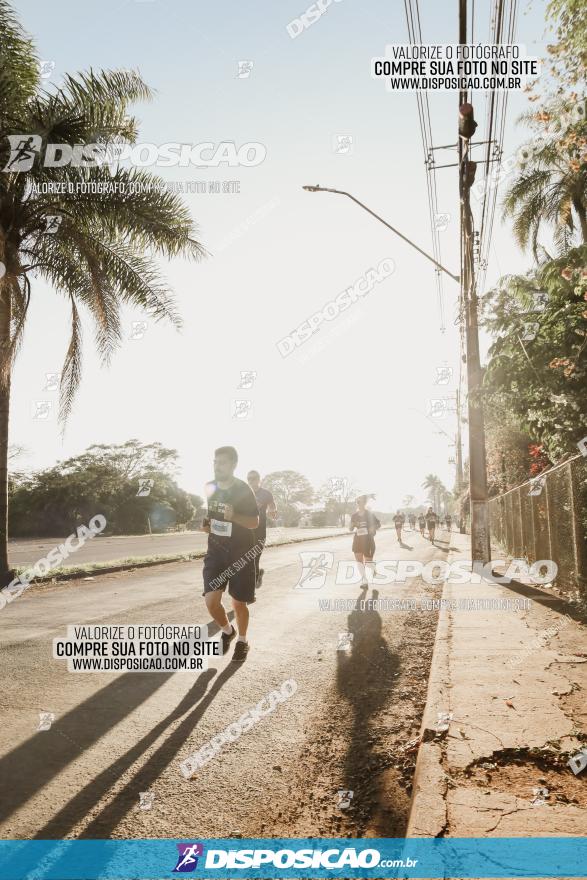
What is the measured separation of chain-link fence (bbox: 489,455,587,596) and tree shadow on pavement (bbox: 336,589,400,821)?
2853mm

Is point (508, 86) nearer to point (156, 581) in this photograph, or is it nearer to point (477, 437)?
point (477, 437)

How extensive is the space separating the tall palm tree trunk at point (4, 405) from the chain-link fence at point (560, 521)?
9.49 meters

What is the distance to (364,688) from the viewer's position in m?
4.48

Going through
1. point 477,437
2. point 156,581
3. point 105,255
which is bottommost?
point 156,581

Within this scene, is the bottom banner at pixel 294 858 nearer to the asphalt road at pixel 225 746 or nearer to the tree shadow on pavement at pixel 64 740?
the asphalt road at pixel 225 746

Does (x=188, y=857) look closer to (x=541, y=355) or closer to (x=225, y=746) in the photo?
(x=225, y=746)

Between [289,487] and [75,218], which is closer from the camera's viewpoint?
[75,218]

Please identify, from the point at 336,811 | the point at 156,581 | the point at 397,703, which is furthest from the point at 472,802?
the point at 156,581

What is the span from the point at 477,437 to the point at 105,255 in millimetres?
8995

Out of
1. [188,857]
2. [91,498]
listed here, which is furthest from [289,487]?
[188,857]

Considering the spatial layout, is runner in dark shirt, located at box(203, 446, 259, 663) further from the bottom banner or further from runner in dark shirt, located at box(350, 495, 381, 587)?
runner in dark shirt, located at box(350, 495, 381, 587)

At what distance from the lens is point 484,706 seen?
3.81 meters

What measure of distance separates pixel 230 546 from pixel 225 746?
2.15 metres

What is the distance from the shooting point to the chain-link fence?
7.07 meters
